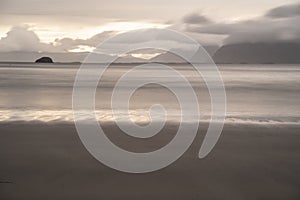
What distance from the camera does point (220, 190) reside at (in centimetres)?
554

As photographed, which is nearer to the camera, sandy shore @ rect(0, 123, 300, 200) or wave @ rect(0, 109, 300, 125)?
sandy shore @ rect(0, 123, 300, 200)

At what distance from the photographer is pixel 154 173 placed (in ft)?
20.4

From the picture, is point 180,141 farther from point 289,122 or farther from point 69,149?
point 289,122

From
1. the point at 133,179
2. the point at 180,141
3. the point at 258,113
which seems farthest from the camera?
the point at 258,113

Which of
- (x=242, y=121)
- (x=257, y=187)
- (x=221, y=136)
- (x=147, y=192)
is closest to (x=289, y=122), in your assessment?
(x=242, y=121)

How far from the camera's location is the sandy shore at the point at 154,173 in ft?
17.6

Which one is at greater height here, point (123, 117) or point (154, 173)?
point (123, 117)

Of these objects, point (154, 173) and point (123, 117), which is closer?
point (154, 173)

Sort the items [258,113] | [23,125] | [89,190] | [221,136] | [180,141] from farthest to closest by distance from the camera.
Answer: [258,113], [23,125], [221,136], [180,141], [89,190]

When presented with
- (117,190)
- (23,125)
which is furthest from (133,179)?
(23,125)

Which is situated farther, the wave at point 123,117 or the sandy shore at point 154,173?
the wave at point 123,117

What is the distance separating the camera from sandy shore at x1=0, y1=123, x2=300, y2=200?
5.38 metres

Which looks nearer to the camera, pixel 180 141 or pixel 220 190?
pixel 220 190

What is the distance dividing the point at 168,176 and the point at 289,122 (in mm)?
6490
